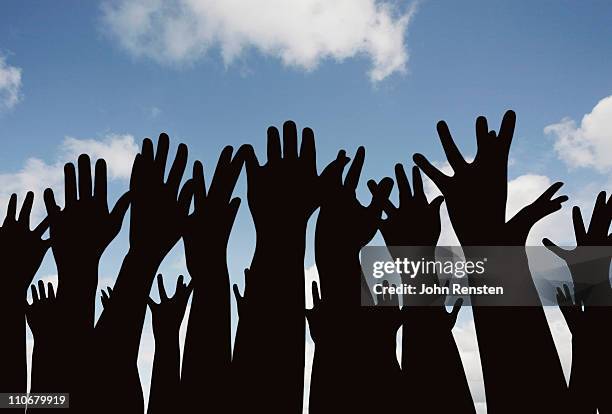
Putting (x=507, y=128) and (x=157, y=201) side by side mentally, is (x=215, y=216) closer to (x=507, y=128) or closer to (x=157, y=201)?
(x=157, y=201)

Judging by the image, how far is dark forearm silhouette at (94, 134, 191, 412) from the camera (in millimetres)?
7875

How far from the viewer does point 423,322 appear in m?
7.60

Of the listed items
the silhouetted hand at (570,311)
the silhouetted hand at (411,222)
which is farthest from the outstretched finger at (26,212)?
the silhouetted hand at (570,311)

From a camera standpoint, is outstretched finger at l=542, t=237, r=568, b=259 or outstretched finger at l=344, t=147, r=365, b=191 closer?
outstretched finger at l=344, t=147, r=365, b=191

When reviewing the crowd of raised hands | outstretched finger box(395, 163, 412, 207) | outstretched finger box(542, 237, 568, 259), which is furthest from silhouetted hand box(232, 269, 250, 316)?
outstretched finger box(542, 237, 568, 259)

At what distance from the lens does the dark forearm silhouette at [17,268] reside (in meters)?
9.70

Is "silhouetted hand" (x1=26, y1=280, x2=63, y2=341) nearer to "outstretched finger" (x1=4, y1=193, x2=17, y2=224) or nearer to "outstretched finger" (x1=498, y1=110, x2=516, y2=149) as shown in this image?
"outstretched finger" (x1=4, y1=193, x2=17, y2=224)

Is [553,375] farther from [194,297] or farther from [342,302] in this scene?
[194,297]

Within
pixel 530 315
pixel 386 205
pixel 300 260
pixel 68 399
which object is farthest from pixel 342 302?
pixel 68 399

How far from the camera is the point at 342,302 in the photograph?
764 cm

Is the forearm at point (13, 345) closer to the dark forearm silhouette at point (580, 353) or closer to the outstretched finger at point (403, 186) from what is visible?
the outstretched finger at point (403, 186)

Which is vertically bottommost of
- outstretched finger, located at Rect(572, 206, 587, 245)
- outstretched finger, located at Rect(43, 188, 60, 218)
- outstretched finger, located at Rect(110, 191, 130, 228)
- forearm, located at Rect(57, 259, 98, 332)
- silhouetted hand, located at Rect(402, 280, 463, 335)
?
silhouetted hand, located at Rect(402, 280, 463, 335)

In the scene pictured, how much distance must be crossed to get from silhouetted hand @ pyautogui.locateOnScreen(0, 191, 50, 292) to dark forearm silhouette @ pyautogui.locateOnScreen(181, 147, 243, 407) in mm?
3311

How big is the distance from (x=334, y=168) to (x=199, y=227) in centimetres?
224
